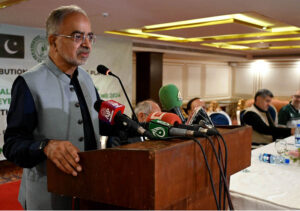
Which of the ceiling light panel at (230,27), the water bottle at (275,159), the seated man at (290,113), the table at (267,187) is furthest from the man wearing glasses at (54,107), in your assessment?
the seated man at (290,113)

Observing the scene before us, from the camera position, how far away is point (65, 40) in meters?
1.16

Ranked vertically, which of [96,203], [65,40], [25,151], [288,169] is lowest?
[288,169]

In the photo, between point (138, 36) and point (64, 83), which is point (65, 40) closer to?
point (64, 83)

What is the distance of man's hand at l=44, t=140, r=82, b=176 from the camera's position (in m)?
0.82

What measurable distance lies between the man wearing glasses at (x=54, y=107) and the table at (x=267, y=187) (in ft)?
3.60

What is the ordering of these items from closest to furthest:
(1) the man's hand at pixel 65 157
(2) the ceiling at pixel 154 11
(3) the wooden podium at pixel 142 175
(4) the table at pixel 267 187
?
1. (3) the wooden podium at pixel 142 175
2. (1) the man's hand at pixel 65 157
3. (4) the table at pixel 267 187
4. (2) the ceiling at pixel 154 11

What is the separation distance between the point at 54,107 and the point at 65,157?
0.40 m

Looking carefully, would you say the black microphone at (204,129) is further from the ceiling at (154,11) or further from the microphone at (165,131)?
the ceiling at (154,11)

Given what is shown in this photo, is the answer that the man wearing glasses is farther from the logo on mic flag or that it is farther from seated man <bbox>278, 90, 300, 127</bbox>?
seated man <bbox>278, 90, 300, 127</bbox>

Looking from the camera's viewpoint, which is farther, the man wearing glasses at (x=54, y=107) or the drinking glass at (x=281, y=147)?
the drinking glass at (x=281, y=147)

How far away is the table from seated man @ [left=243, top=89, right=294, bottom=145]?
76.7 inches

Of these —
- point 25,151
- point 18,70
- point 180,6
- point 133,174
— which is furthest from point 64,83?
point 18,70

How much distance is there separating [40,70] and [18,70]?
14.5 feet

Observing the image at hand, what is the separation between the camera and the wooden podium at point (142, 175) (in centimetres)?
70
